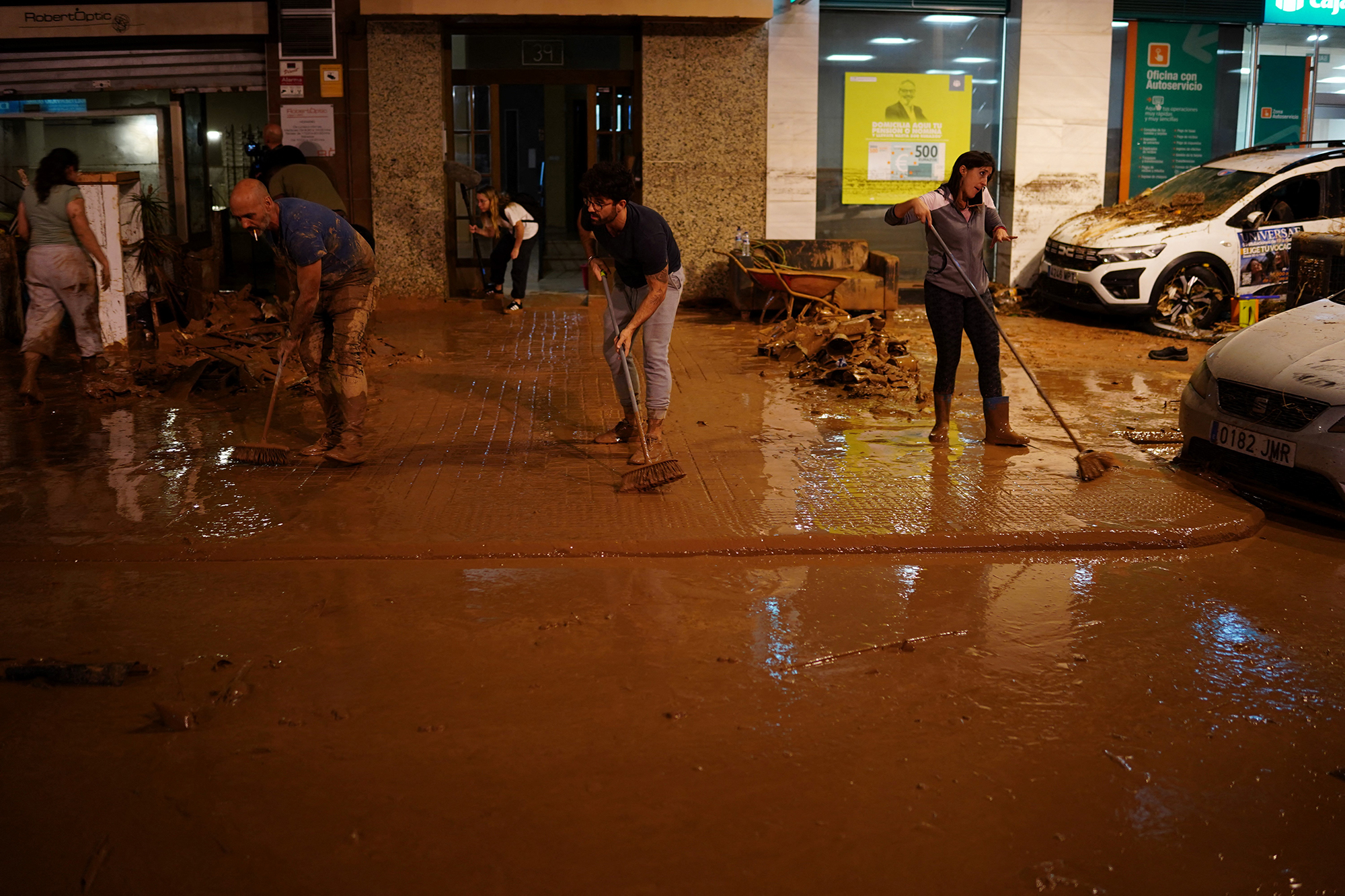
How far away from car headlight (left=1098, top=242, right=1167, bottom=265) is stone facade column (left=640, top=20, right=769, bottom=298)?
4.12m

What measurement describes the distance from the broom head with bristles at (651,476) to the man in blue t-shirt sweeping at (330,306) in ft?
5.71

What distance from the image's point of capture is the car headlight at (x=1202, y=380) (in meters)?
6.48

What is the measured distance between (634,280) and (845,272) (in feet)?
22.2

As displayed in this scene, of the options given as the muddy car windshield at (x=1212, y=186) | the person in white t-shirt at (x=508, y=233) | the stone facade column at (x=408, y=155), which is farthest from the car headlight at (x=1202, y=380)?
the stone facade column at (x=408, y=155)

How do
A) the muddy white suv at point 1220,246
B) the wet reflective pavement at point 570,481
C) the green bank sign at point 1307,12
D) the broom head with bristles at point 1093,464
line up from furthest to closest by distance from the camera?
1. the green bank sign at point 1307,12
2. the muddy white suv at point 1220,246
3. the broom head with bristles at point 1093,464
4. the wet reflective pavement at point 570,481

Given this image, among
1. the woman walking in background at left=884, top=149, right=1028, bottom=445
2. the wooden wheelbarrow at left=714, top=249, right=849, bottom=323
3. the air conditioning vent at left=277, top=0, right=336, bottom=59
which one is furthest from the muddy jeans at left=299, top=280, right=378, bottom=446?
the air conditioning vent at left=277, top=0, right=336, bottom=59

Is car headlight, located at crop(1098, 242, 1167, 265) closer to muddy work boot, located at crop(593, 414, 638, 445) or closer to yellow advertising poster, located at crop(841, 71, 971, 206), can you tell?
yellow advertising poster, located at crop(841, 71, 971, 206)

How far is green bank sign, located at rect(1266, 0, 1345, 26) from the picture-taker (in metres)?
15.0

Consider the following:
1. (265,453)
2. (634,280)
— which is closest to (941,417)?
(634,280)

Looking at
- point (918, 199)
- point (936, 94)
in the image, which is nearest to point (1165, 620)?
point (918, 199)

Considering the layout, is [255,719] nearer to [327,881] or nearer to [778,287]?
[327,881]

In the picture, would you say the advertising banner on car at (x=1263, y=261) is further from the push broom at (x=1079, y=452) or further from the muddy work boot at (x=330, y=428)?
the muddy work boot at (x=330, y=428)

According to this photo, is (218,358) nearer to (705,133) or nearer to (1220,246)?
(705,133)

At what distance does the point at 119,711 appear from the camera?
3719 millimetres
